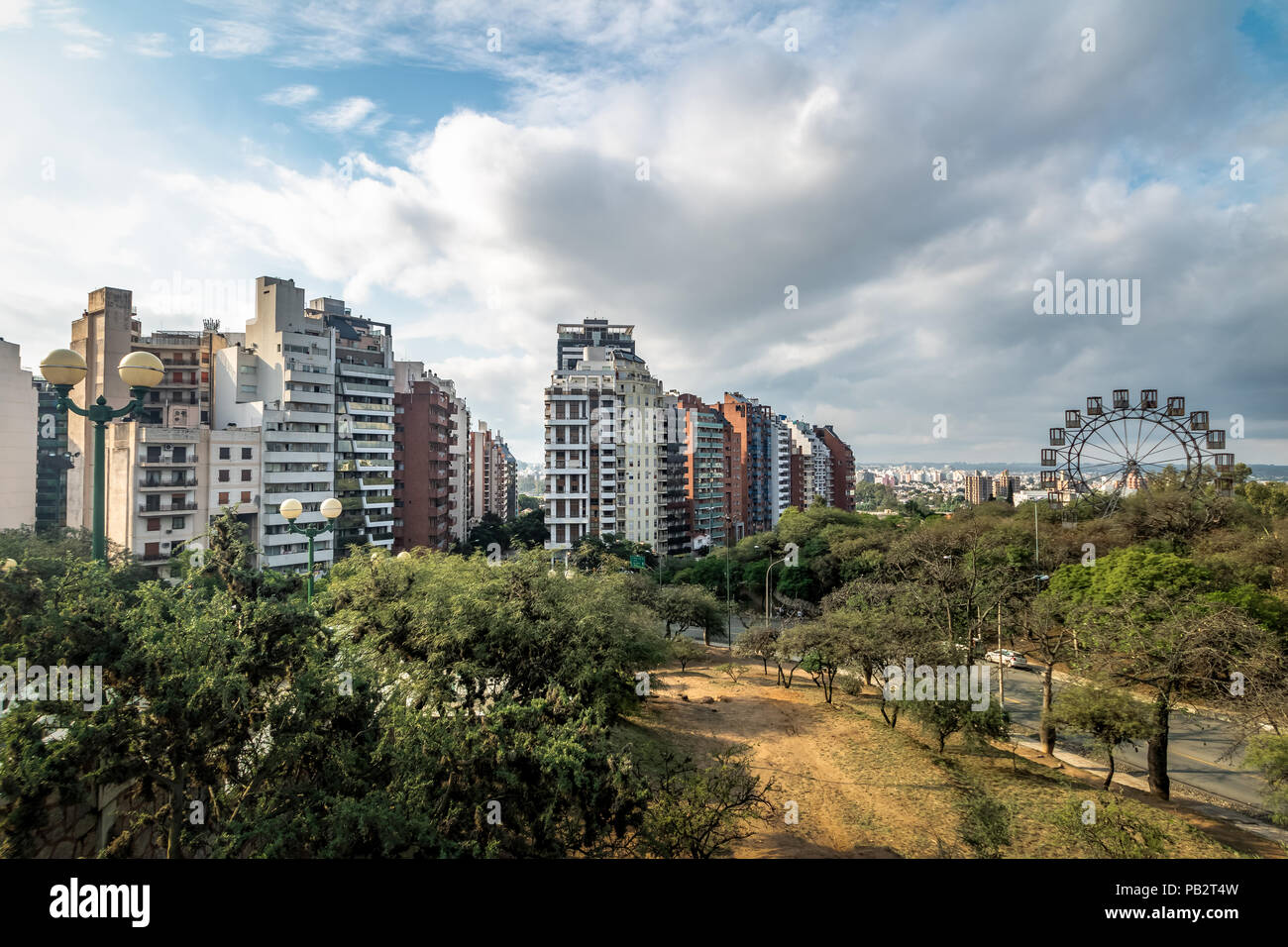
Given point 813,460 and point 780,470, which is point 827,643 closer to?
point 780,470

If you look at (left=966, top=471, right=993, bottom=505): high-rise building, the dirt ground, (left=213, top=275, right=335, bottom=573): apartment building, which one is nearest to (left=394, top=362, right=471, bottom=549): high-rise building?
(left=213, top=275, right=335, bottom=573): apartment building

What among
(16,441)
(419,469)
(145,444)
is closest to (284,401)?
Answer: (145,444)

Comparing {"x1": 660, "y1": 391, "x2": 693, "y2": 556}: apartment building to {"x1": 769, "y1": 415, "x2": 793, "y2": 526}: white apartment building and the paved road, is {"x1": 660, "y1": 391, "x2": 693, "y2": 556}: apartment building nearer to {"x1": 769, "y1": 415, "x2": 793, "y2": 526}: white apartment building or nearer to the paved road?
{"x1": 769, "y1": 415, "x2": 793, "y2": 526}: white apartment building

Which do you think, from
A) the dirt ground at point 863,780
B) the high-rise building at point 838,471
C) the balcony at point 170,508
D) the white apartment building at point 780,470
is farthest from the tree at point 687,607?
the high-rise building at point 838,471

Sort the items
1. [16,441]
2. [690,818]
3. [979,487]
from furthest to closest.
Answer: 1. [979,487]
2. [16,441]
3. [690,818]
